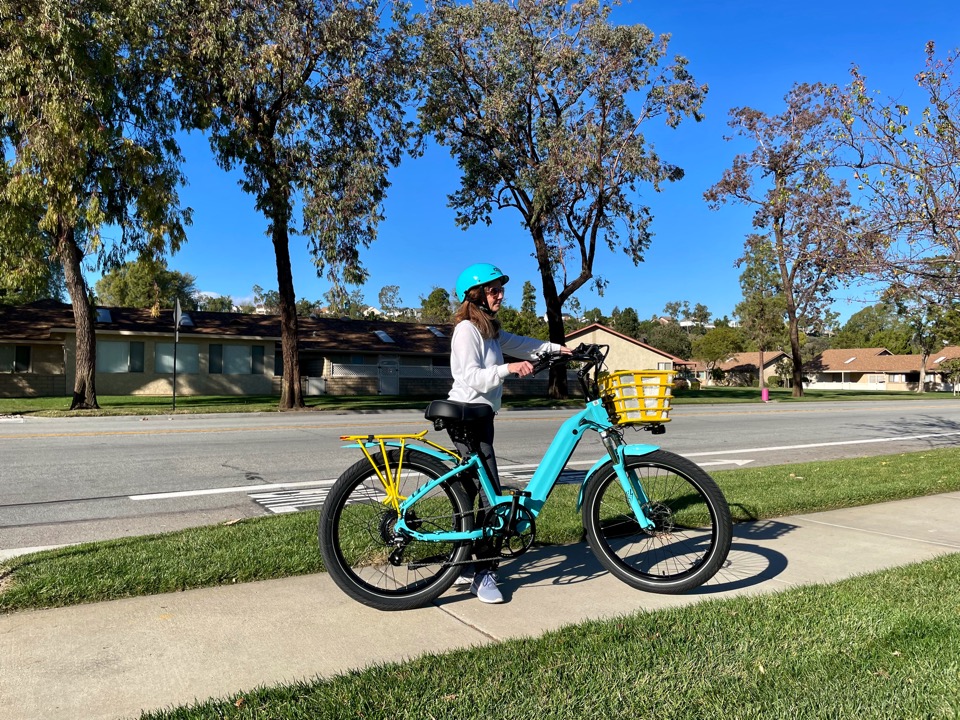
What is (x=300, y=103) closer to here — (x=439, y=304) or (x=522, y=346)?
(x=522, y=346)

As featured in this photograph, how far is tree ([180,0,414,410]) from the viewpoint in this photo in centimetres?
Result: 1895

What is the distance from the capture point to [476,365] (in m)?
4.17

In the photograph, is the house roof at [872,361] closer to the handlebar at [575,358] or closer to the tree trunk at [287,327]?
the tree trunk at [287,327]

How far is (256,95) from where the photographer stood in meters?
20.1

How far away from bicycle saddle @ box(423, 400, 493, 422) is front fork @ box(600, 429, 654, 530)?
0.79 meters

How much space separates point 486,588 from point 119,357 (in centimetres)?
3064

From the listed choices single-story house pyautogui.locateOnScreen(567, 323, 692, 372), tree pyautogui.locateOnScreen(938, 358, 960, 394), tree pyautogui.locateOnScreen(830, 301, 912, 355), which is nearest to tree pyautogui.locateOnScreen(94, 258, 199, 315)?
single-story house pyautogui.locateOnScreen(567, 323, 692, 372)

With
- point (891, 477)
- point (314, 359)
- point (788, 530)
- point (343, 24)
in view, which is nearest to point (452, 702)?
point (788, 530)

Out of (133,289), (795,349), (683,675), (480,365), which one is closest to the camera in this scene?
(683,675)

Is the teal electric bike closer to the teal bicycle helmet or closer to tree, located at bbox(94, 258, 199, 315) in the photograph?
the teal bicycle helmet

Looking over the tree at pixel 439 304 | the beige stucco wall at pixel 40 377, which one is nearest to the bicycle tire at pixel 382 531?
the beige stucco wall at pixel 40 377

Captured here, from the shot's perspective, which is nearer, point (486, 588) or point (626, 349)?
point (486, 588)

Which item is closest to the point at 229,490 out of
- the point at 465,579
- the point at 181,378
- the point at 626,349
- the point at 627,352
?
the point at 465,579

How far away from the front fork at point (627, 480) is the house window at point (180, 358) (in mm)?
30508
